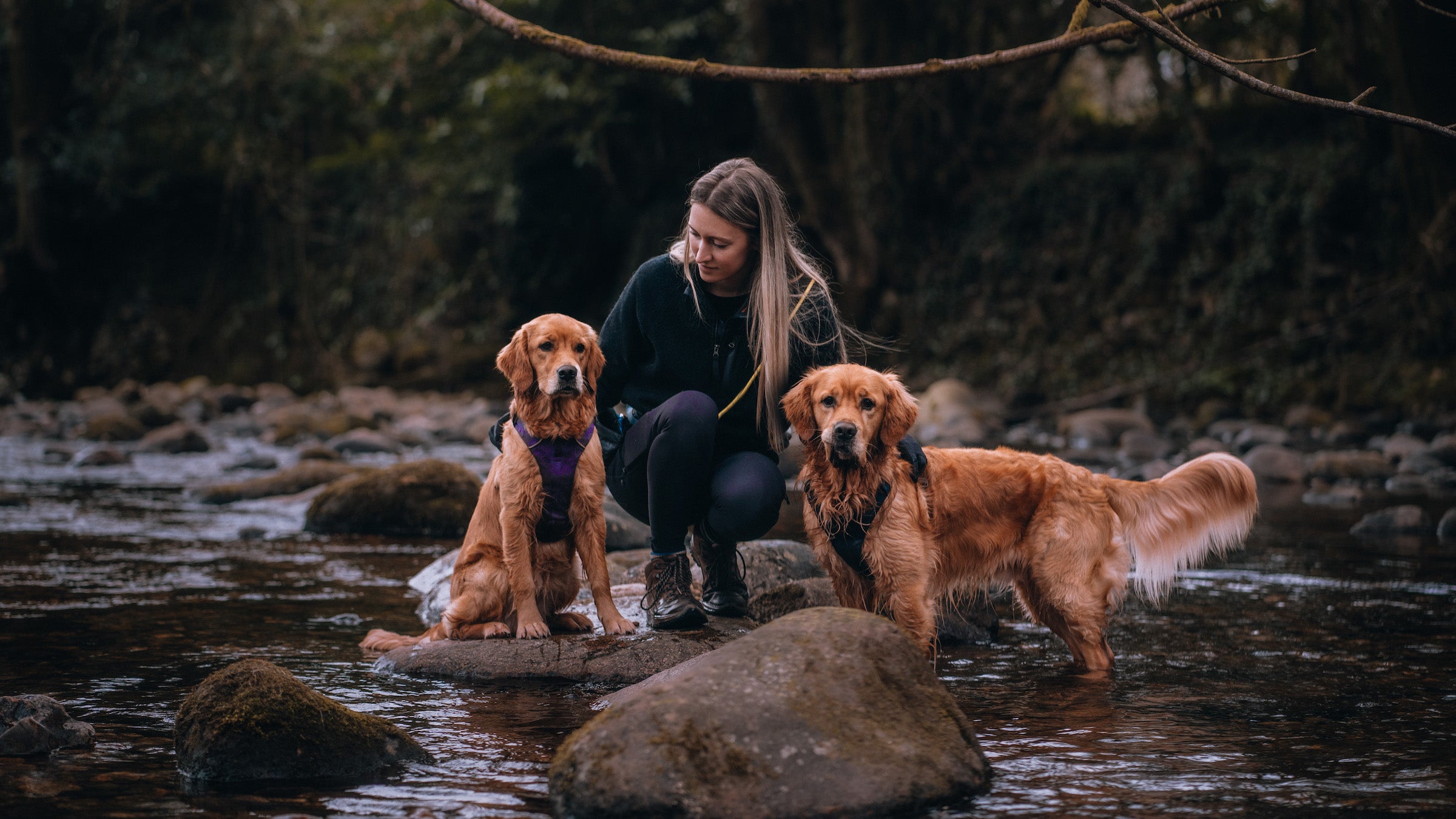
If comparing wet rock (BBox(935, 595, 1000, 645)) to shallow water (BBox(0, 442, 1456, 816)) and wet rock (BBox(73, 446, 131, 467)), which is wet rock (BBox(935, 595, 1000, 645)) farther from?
wet rock (BBox(73, 446, 131, 467))

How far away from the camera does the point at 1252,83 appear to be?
2893mm

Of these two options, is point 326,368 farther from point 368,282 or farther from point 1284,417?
point 1284,417

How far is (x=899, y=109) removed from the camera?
59.0ft

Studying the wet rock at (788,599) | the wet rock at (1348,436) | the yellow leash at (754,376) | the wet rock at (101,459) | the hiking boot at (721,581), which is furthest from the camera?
the wet rock at (101,459)

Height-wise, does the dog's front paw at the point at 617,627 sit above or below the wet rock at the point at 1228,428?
above

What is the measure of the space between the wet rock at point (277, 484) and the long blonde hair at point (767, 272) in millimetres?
6267

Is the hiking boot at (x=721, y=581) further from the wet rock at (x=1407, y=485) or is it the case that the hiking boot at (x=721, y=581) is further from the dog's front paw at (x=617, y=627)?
the wet rock at (x=1407, y=485)

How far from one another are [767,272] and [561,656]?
5.18 ft

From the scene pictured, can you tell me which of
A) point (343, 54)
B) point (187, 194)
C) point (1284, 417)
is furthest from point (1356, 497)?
point (187, 194)

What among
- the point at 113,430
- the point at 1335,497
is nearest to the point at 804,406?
the point at 1335,497

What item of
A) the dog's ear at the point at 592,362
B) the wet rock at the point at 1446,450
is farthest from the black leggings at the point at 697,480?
the wet rock at the point at 1446,450

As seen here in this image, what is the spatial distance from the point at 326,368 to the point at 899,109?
478 inches

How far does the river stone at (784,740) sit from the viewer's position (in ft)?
8.89

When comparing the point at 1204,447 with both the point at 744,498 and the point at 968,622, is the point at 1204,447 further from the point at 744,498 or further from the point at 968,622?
the point at 744,498
